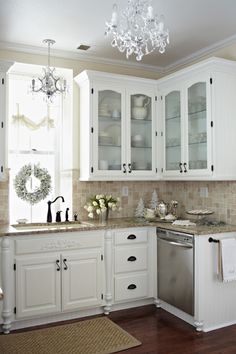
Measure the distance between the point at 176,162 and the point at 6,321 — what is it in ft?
7.78

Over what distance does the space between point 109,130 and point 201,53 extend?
1.36 metres

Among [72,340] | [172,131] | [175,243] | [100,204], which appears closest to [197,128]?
[172,131]

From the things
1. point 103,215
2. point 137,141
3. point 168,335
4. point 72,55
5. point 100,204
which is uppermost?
point 72,55

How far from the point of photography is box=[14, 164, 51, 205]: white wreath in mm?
4184

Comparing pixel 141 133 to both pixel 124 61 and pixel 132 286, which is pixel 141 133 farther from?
pixel 132 286

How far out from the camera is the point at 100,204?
13.5ft

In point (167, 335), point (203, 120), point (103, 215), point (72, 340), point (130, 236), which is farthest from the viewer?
point (103, 215)

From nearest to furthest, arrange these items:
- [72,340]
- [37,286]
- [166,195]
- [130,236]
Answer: [72,340], [37,286], [130,236], [166,195]

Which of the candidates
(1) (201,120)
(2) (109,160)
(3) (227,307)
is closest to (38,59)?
(2) (109,160)

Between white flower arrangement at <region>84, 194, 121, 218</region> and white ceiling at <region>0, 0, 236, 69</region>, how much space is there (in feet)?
5.39

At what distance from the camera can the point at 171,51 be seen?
13.8 ft

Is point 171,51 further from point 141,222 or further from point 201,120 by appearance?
point 141,222

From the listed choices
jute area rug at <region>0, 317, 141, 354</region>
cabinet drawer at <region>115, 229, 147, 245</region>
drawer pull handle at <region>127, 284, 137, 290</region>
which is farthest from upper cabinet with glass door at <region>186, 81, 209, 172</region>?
jute area rug at <region>0, 317, 141, 354</region>

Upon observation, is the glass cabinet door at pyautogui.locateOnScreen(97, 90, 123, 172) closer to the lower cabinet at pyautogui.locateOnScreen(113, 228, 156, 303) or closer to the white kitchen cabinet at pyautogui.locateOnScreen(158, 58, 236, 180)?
the white kitchen cabinet at pyautogui.locateOnScreen(158, 58, 236, 180)
